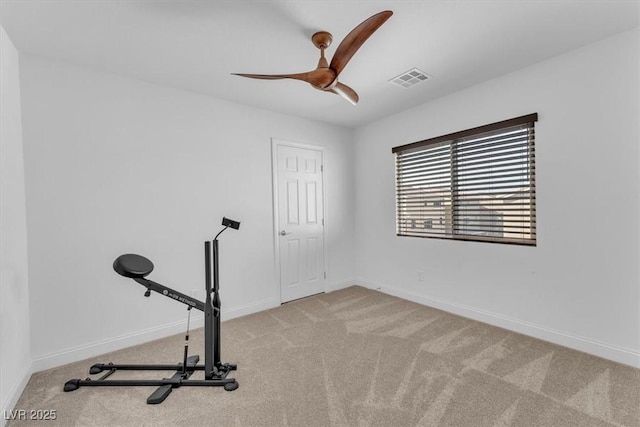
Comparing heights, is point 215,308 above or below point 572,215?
below

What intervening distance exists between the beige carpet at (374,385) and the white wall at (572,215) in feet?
0.88

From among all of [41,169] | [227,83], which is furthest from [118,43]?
[41,169]

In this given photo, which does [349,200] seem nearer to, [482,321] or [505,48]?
[482,321]

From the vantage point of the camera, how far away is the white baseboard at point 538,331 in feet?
7.48

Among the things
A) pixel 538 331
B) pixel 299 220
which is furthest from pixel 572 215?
pixel 299 220

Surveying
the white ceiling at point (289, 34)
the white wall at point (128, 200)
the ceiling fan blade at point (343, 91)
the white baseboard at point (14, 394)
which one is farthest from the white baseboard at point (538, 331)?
the white baseboard at point (14, 394)

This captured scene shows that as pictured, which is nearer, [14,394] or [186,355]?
[14,394]

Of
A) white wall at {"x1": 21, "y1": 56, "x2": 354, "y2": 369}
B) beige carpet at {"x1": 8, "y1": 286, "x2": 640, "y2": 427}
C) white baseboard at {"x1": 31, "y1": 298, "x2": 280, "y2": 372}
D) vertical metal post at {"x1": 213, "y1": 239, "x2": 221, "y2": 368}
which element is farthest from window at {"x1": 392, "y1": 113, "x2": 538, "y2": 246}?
vertical metal post at {"x1": 213, "y1": 239, "x2": 221, "y2": 368}

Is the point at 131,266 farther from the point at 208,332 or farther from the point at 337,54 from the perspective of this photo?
the point at 337,54

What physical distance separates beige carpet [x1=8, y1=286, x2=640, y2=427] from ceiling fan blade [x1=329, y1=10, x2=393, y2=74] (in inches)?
86.7

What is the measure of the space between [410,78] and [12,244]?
3535 millimetres

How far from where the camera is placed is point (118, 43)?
2.24m

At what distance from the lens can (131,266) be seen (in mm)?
1901

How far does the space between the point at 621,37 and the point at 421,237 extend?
96.9 inches
